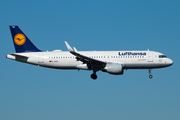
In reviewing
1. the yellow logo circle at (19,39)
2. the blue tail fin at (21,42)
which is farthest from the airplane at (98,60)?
the yellow logo circle at (19,39)

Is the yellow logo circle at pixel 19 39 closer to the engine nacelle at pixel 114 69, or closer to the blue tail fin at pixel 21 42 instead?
the blue tail fin at pixel 21 42

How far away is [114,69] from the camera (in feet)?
155

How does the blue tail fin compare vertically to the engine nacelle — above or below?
above

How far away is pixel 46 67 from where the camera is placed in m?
52.3

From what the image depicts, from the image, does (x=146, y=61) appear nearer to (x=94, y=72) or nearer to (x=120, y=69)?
(x=120, y=69)

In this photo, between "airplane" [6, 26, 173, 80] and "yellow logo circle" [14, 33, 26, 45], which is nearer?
"airplane" [6, 26, 173, 80]

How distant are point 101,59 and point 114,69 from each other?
138 inches

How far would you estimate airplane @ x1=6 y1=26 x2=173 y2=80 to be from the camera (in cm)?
4803

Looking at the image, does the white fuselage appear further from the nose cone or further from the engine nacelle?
the engine nacelle

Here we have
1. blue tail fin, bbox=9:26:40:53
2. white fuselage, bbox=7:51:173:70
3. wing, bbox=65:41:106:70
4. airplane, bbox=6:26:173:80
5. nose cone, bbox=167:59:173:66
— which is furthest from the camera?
blue tail fin, bbox=9:26:40:53

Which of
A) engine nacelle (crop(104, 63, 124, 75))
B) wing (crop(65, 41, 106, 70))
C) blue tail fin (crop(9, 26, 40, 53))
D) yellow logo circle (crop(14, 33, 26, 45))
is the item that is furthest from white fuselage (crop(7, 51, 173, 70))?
yellow logo circle (crop(14, 33, 26, 45))

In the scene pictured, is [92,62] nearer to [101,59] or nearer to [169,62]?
[101,59]

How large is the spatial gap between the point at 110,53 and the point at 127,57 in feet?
8.97

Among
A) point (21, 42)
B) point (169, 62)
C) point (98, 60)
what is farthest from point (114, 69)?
point (21, 42)
